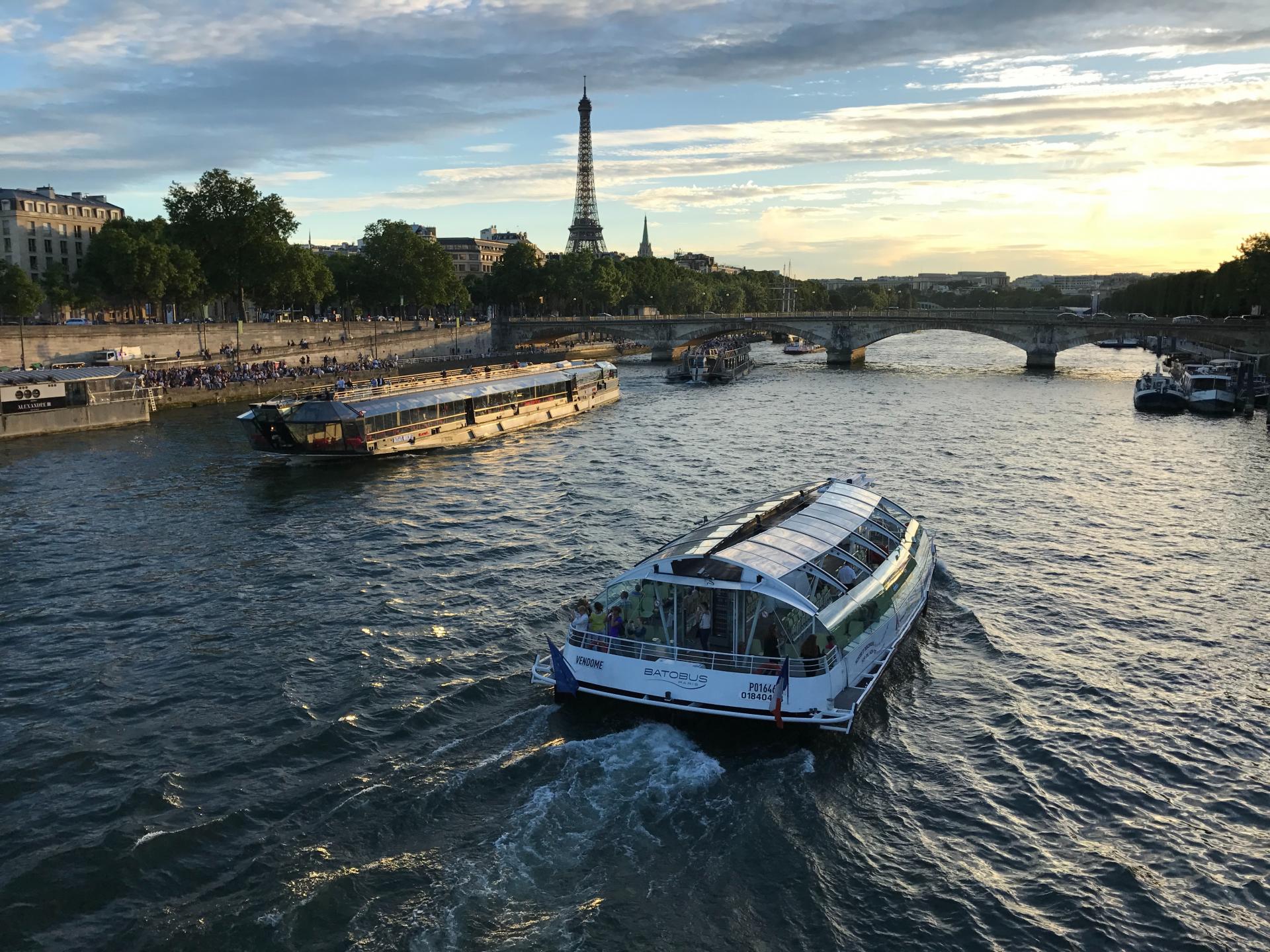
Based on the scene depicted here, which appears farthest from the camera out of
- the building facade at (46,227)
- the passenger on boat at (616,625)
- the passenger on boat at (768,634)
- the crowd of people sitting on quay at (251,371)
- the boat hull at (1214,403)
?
the building facade at (46,227)

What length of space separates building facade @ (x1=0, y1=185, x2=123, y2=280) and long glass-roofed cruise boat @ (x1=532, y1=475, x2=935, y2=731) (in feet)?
340

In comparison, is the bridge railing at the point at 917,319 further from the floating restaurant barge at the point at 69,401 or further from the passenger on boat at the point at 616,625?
the passenger on boat at the point at 616,625

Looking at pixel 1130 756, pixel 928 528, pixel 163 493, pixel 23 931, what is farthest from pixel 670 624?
pixel 163 493

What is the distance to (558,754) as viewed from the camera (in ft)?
Answer: 54.6

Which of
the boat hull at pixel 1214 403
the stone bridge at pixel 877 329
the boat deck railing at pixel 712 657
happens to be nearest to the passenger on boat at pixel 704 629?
Result: the boat deck railing at pixel 712 657

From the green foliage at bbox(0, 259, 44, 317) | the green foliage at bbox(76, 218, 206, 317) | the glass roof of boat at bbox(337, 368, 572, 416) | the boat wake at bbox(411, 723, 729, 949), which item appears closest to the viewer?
the boat wake at bbox(411, 723, 729, 949)

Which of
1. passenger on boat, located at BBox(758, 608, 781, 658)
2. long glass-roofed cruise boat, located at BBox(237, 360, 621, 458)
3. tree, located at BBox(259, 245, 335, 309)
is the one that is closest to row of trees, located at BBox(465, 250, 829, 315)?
tree, located at BBox(259, 245, 335, 309)

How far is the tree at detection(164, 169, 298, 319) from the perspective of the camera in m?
84.4

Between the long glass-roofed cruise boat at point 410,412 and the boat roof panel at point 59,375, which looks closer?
the long glass-roofed cruise boat at point 410,412

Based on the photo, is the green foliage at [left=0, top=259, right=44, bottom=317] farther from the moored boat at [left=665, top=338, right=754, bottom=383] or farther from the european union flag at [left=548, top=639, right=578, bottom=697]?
the european union flag at [left=548, top=639, right=578, bottom=697]

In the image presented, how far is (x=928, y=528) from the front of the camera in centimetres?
3288

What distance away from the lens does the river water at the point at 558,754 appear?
1302cm

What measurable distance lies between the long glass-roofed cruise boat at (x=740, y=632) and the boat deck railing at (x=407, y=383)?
31.3m

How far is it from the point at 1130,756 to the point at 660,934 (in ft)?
33.1
